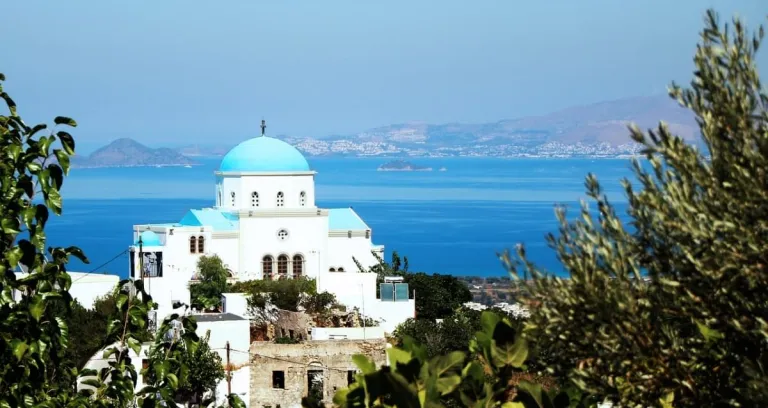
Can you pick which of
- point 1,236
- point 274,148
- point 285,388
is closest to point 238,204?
point 274,148

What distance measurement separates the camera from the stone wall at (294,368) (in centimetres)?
2132

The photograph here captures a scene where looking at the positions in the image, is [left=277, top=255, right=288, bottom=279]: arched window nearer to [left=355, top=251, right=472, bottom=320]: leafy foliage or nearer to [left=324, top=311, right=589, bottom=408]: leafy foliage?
[left=355, top=251, right=472, bottom=320]: leafy foliage

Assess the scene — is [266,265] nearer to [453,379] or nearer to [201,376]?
[201,376]

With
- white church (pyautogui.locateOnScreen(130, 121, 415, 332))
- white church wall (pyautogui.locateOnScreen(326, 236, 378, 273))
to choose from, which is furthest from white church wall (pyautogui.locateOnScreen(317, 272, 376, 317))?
white church wall (pyautogui.locateOnScreen(326, 236, 378, 273))

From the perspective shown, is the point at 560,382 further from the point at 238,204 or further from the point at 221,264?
the point at 238,204

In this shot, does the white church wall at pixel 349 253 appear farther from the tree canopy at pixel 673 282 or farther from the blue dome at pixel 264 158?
the tree canopy at pixel 673 282

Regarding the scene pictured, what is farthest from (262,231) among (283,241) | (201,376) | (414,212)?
(414,212)

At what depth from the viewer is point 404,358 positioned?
6.09 m

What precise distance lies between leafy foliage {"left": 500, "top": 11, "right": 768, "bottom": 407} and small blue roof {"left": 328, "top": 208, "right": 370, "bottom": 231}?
94.6 feet

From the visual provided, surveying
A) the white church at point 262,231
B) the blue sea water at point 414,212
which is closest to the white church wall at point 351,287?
the white church at point 262,231

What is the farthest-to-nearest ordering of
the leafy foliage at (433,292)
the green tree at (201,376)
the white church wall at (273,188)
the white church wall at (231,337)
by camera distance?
the white church wall at (273,188), the leafy foliage at (433,292), the white church wall at (231,337), the green tree at (201,376)

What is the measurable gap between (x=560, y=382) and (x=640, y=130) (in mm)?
1249

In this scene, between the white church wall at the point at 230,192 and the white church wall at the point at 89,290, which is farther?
the white church wall at the point at 230,192

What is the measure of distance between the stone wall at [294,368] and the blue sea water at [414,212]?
25.3 m
